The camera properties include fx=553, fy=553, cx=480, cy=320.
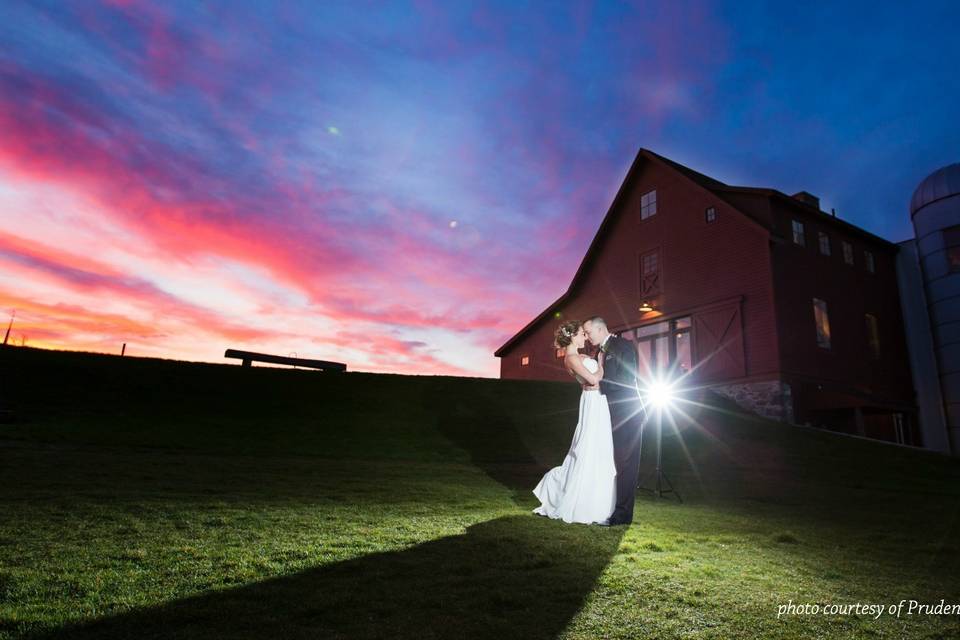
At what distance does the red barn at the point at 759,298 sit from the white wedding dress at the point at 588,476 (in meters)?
→ 16.1

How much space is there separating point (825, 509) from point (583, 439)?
4825 mm

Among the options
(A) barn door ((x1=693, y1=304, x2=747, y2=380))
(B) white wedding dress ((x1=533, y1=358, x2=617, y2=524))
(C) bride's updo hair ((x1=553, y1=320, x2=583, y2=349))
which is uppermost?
(A) barn door ((x1=693, y1=304, x2=747, y2=380))

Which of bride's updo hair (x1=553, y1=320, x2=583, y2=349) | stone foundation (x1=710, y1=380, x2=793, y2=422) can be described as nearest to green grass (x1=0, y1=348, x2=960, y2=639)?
bride's updo hair (x1=553, y1=320, x2=583, y2=349)

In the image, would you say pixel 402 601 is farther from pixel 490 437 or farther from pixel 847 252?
pixel 847 252

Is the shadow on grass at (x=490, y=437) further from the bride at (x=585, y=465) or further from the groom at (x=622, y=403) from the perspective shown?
the groom at (x=622, y=403)

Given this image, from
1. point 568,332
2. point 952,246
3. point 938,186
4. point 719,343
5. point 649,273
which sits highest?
point 938,186

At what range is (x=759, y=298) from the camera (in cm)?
2116

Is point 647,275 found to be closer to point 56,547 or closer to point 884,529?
point 884,529

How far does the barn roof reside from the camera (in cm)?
2227

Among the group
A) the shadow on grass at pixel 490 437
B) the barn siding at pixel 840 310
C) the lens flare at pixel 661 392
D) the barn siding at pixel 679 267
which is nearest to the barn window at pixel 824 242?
the barn siding at pixel 840 310

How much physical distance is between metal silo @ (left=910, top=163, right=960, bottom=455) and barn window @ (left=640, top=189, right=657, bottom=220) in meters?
11.7

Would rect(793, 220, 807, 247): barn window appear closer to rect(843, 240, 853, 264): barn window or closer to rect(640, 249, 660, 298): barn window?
rect(843, 240, 853, 264): barn window

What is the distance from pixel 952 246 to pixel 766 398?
1183 centimetres

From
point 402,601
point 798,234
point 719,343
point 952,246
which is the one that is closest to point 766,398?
point 719,343
